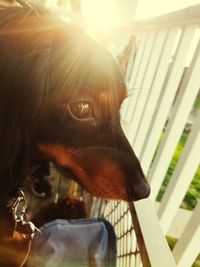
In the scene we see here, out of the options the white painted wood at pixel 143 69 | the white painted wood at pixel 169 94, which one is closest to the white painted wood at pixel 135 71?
the white painted wood at pixel 143 69

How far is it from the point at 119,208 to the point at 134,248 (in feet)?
1.15

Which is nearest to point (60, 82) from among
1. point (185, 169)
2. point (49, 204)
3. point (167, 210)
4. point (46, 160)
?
point (46, 160)

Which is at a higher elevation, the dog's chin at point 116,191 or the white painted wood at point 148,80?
the white painted wood at point 148,80

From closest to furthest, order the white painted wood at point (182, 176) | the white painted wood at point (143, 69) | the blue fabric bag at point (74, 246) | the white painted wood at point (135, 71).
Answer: the white painted wood at point (182, 176)
the blue fabric bag at point (74, 246)
the white painted wood at point (143, 69)
the white painted wood at point (135, 71)

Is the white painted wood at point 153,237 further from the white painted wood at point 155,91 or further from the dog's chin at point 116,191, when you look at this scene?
the white painted wood at point 155,91

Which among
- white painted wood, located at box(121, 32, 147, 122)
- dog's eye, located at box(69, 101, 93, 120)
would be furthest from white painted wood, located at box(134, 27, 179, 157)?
dog's eye, located at box(69, 101, 93, 120)

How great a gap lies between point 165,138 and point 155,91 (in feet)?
1.36

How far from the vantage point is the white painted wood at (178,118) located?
116 centimetres

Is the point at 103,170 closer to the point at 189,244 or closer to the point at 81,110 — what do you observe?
the point at 81,110

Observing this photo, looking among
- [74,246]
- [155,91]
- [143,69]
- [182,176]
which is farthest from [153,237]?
[143,69]

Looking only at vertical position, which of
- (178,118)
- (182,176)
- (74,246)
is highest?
(178,118)

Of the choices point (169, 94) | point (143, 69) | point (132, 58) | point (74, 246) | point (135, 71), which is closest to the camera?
point (74, 246)

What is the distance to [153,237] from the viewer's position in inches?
39.0

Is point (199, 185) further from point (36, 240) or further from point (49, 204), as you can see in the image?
point (36, 240)
